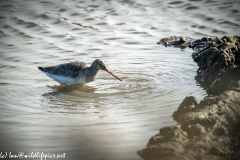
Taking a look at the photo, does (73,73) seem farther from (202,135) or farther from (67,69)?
(202,135)

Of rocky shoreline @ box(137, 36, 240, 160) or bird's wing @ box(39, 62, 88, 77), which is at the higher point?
rocky shoreline @ box(137, 36, 240, 160)

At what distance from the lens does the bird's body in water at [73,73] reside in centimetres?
1004

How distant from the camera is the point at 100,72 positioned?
11258 millimetres

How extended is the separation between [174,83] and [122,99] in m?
1.44

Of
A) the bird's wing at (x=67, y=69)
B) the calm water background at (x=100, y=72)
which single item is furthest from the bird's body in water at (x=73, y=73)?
the calm water background at (x=100, y=72)

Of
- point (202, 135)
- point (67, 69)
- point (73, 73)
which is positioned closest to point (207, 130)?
point (202, 135)

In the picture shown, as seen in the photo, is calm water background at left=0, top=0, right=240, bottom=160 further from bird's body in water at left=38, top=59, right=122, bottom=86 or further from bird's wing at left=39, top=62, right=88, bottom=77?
bird's wing at left=39, top=62, right=88, bottom=77

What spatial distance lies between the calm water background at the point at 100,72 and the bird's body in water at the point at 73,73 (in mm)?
207

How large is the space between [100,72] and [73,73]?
49.8 inches

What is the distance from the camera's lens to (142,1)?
16.7 meters

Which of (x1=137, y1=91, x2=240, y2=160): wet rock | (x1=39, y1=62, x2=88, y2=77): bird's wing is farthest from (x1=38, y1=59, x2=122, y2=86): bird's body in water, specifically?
(x1=137, y1=91, x2=240, y2=160): wet rock

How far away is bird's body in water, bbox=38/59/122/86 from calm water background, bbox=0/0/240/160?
207mm

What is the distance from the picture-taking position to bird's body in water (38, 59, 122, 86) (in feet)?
32.9

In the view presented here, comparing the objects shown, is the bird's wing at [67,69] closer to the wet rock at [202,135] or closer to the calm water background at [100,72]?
the calm water background at [100,72]
